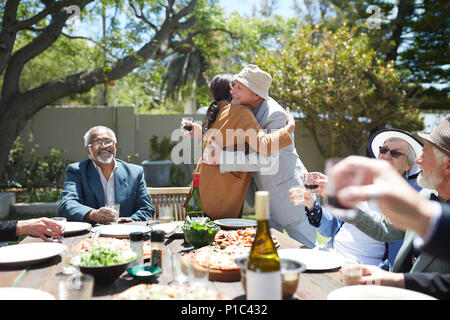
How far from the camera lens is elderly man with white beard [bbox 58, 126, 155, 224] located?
10.5ft

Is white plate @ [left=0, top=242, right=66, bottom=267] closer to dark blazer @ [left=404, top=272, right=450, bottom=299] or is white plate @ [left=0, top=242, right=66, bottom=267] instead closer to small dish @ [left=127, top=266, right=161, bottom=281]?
small dish @ [left=127, top=266, right=161, bottom=281]

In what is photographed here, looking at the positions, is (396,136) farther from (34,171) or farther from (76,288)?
(34,171)

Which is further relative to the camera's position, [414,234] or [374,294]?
[414,234]

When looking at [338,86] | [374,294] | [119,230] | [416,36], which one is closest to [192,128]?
[119,230]

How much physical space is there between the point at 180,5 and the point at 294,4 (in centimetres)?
896

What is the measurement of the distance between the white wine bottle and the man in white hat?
187cm

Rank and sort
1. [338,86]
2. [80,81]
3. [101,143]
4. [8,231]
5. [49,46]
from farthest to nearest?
1. [338,86]
2. [80,81]
3. [49,46]
4. [101,143]
5. [8,231]

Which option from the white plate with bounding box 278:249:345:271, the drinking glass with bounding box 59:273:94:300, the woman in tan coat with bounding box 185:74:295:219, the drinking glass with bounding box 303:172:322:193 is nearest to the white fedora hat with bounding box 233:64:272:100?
the woman in tan coat with bounding box 185:74:295:219

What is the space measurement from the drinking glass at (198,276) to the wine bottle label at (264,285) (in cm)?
30

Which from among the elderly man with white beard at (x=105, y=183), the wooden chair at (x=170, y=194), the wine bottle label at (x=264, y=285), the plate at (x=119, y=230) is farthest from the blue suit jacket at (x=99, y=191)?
the wine bottle label at (x=264, y=285)

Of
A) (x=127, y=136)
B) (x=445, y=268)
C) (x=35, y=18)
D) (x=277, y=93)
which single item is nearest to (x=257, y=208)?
(x=445, y=268)

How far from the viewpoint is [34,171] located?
370 inches

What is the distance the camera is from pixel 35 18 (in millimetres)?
6918

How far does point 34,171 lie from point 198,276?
29.6ft
